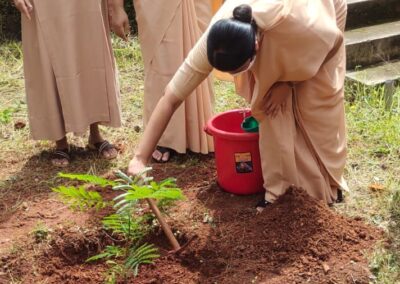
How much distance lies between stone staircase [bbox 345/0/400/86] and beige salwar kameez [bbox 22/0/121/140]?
2.04 meters

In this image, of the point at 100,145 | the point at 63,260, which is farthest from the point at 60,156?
the point at 63,260

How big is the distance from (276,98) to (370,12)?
2910 mm

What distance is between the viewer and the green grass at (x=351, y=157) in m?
3.45

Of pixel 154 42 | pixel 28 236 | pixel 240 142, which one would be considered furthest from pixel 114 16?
pixel 28 236

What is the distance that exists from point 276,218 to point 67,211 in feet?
4.06

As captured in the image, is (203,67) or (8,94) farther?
(8,94)

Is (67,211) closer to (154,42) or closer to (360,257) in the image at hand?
(154,42)

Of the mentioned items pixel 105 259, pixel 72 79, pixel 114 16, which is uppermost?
pixel 114 16

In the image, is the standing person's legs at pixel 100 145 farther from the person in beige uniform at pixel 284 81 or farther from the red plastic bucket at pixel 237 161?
the person in beige uniform at pixel 284 81

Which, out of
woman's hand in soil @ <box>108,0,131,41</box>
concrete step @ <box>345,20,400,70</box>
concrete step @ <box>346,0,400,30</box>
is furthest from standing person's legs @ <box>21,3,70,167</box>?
concrete step @ <box>346,0,400,30</box>

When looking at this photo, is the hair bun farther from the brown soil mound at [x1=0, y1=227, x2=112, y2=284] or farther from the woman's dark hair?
the brown soil mound at [x1=0, y1=227, x2=112, y2=284]

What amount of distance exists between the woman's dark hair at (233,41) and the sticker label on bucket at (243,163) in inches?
36.9

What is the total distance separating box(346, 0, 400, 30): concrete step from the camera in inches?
222

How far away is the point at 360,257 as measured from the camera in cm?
306
